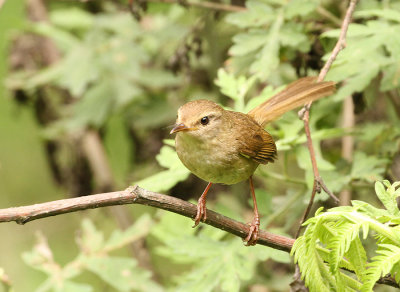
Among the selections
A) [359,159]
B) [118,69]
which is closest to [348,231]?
[359,159]

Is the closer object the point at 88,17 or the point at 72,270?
the point at 72,270

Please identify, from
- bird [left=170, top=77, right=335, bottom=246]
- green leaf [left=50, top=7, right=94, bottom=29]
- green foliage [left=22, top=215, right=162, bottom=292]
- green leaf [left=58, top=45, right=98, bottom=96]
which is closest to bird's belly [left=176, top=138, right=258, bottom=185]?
bird [left=170, top=77, right=335, bottom=246]

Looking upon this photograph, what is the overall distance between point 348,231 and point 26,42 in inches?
157

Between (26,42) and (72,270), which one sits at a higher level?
(26,42)

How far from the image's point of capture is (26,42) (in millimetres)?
4977

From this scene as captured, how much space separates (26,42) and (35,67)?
0.76 feet

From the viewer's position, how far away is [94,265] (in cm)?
361

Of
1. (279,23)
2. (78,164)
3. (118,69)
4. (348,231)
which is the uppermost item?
(279,23)

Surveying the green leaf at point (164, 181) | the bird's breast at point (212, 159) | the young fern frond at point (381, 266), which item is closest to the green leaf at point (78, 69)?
the green leaf at point (164, 181)

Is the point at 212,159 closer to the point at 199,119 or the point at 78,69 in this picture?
the point at 199,119

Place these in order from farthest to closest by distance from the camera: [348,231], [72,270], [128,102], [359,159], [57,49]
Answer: [57,49] → [128,102] → [72,270] → [359,159] → [348,231]

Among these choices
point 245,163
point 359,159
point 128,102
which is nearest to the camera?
point 245,163

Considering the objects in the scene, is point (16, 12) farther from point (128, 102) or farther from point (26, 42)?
point (128, 102)

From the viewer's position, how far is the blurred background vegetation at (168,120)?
308 cm
